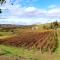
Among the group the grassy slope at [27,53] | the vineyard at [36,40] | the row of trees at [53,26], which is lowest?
the grassy slope at [27,53]

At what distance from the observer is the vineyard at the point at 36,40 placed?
3996 mm

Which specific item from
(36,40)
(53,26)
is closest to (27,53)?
(36,40)

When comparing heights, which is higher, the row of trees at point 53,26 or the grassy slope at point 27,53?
the row of trees at point 53,26

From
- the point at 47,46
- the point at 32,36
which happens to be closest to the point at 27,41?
the point at 32,36

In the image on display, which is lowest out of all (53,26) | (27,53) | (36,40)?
(27,53)

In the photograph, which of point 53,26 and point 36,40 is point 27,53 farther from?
point 53,26

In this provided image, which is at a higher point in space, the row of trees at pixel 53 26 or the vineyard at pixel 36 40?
the row of trees at pixel 53 26

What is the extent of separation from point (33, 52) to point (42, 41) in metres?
0.26

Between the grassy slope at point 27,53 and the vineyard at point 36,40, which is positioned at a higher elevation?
the vineyard at point 36,40

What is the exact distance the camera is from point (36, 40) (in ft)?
13.6

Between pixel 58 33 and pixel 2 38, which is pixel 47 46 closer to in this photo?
pixel 58 33

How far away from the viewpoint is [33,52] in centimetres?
408

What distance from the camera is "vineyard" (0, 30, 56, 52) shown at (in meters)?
4.00

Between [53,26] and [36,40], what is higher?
[53,26]
